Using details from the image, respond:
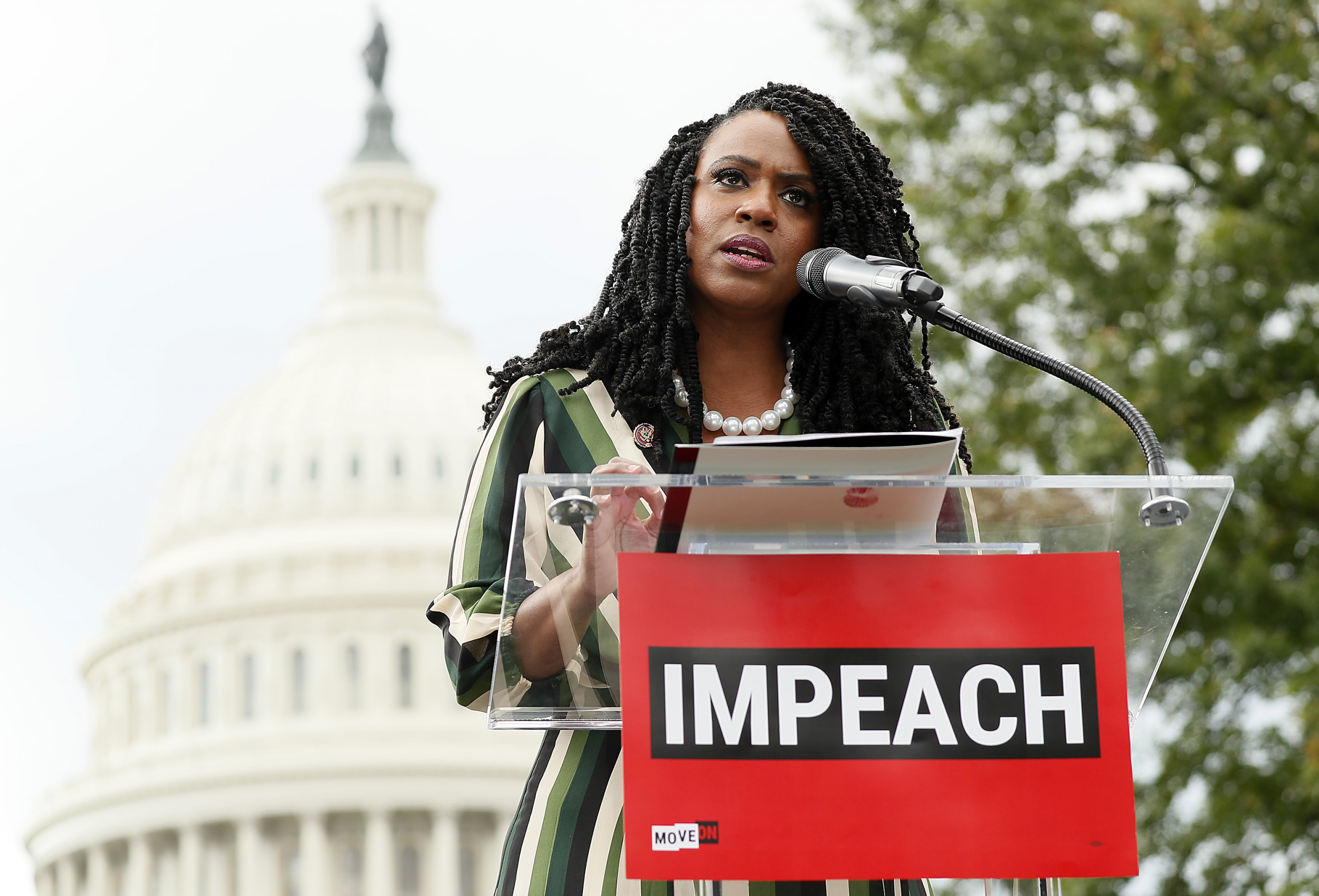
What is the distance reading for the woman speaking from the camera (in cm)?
226

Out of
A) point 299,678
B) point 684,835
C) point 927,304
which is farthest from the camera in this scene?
point 299,678

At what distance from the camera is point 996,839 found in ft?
6.13

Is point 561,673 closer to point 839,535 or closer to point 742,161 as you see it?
point 839,535

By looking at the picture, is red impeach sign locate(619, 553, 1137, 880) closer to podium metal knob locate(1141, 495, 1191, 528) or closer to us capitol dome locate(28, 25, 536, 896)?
podium metal knob locate(1141, 495, 1191, 528)

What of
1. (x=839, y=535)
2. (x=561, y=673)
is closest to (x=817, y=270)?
(x=839, y=535)

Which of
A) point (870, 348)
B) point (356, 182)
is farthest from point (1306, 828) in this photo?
point (356, 182)

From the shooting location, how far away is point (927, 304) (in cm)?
213

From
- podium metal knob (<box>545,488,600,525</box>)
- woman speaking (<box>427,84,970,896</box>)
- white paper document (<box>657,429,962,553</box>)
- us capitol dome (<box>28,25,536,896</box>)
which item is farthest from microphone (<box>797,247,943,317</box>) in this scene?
us capitol dome (<box>28,25,536,896</box>)

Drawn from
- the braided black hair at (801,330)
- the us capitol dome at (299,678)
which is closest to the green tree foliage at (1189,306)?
the braided black hair at (801,330)

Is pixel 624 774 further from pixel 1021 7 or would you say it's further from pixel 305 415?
pixel 305 415

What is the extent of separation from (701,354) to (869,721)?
0.81 metres

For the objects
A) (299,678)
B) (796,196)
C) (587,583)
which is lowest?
(587,583)

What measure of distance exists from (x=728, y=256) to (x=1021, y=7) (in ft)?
35.0

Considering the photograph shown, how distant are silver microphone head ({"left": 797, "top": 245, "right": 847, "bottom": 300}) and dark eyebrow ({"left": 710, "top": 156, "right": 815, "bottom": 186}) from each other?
Answer: 18 centimetres
